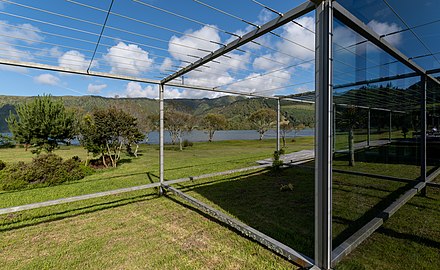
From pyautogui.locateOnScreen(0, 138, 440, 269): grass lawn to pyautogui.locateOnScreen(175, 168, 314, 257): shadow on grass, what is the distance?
19mm

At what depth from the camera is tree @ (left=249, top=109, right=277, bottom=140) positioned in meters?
35.3

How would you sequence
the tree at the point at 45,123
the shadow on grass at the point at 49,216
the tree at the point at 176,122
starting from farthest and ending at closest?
1. the tree at the point at 176,122
2. the tree at the point at 45,123
3. the shadow on grass at the point at 49,216

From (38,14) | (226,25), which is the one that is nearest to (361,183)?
(226,25)

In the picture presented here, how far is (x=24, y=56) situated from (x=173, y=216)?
3.29m

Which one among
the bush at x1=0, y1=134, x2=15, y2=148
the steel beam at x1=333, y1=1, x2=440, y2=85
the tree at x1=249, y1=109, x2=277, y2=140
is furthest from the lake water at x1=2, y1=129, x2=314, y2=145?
the steel beam at x1=333, y1=1, x2=440, y2=85

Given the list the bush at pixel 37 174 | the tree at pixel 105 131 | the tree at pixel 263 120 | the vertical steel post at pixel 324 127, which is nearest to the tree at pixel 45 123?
the tree at pixel 105 131

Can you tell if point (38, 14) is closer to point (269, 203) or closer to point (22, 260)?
point (22, 260)

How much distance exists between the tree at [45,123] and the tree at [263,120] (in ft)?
95.4

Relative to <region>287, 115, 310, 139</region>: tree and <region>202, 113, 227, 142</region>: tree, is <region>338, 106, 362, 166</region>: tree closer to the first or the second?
<region>287, 115, 310, 139</region>: tree

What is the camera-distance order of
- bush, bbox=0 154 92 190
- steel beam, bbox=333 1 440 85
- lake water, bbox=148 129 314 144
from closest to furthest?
1. steel beam, bbox=333 1 440 85
2. bush, bbox=0 154 92 190
3. lake water, bbox=148 129 314 144

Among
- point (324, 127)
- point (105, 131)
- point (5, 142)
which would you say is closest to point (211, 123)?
point (5, 142)

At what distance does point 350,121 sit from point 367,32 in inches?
39.2

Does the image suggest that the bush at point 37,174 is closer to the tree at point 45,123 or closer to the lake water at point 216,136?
the tree at point 45,123

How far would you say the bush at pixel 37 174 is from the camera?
18.8 feet
